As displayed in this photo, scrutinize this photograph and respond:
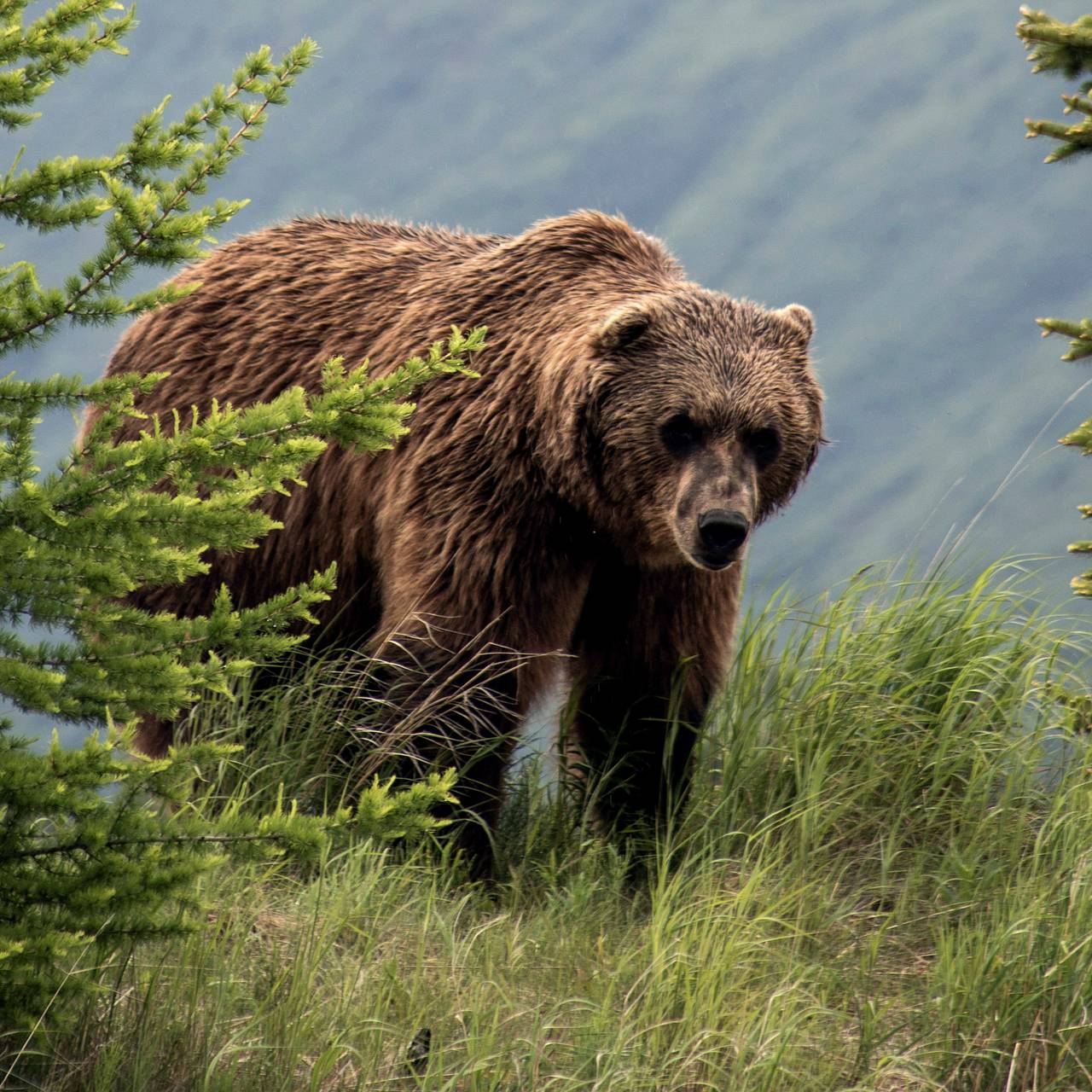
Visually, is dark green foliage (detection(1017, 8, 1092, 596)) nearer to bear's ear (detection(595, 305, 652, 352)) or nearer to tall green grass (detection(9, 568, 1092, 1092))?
tall green grass (detection(9, 568, 1092, 1092))

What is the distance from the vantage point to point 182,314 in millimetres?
7098

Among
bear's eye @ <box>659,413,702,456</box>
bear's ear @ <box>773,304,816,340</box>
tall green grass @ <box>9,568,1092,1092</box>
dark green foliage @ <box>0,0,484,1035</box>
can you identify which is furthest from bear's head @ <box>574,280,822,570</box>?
dark green foliage @ <box>0,0,484,1035</box>

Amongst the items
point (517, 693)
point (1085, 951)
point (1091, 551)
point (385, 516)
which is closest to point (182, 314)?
point (385, 516)

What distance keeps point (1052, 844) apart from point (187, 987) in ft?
10.2

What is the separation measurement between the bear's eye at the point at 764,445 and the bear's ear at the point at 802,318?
55 cm

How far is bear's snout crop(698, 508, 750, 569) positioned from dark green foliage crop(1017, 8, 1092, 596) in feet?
6.20

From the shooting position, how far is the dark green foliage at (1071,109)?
20.8 feet

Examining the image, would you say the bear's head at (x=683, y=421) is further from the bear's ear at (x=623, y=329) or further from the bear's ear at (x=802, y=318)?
the bear's ear at (x=802, y=318)

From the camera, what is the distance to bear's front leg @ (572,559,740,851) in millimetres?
5953

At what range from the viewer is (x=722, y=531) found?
5.21 m

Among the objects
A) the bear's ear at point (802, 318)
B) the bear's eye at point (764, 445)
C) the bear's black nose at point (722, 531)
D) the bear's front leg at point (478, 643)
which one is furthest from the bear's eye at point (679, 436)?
the bear's ear at point (802, 318)

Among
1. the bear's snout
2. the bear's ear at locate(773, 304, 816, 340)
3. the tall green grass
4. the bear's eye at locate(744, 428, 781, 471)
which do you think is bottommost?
the tall green grass

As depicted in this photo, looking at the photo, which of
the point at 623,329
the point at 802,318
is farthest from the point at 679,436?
the point at 802,318

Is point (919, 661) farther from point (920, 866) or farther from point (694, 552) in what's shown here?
point (694, 552)
